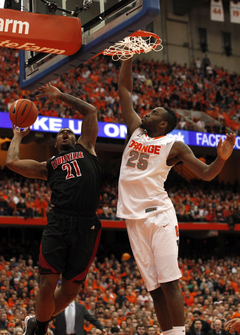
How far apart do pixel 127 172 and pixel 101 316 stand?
22.4 feet

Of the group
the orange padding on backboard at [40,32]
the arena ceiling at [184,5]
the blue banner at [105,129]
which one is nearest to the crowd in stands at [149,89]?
the blue banner at [105,129]

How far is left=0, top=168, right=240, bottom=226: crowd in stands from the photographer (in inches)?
656

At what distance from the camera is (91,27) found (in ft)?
15.1

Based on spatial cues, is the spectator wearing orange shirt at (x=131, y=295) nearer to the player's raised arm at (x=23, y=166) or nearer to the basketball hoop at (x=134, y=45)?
the player's raised arm at (x=23, y=166)

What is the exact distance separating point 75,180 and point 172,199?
15822 mm

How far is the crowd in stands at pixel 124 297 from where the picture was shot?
938 cm

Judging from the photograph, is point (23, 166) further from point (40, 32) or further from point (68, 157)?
point (40, 32)

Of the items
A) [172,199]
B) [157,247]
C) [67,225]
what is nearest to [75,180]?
[67,225]

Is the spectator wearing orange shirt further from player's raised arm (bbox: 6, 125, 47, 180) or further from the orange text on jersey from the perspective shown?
the orange text on jersey

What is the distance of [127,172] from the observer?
175 inches

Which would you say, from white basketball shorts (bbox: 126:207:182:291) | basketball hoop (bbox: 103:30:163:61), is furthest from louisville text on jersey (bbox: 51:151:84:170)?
basketball hoop (bbox: 103:30:163:61)

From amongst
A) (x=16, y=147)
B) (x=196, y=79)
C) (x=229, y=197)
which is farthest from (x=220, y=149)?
(x=196, y=79)

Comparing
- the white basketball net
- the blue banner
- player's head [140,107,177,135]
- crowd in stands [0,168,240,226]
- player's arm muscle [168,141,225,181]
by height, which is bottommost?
crowd in stands [0,168,240,226]

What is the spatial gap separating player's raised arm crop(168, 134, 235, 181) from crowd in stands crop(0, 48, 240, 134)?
531 inches
